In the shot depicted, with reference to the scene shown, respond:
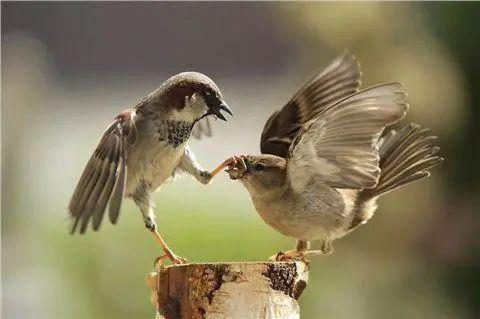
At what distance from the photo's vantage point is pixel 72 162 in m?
3.01

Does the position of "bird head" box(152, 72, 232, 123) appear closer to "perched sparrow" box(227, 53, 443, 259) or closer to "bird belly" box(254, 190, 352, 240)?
"perched sparrow" box(227, 53, 443, 259)

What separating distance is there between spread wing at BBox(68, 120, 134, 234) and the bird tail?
583mm

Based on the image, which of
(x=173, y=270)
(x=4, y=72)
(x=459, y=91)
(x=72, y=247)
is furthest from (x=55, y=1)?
(x=173, y=270)

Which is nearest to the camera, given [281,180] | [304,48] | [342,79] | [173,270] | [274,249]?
[173,270]

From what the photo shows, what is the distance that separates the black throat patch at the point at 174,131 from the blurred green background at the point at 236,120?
4.00 feet

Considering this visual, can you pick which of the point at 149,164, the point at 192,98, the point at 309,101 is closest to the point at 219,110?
the point at 192,98

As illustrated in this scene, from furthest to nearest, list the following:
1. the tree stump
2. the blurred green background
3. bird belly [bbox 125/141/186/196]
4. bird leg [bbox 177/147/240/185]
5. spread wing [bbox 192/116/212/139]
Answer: the blurred green background → spread wing [bbox 192/116/212/139] → bird leg [bbox 177/147/240/185] → bird belly [bbox 125/141/186/196] → the tree stump

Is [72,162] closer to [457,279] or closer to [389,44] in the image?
[389,44]

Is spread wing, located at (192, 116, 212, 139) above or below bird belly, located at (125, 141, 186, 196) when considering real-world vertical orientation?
above

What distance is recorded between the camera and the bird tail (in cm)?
182

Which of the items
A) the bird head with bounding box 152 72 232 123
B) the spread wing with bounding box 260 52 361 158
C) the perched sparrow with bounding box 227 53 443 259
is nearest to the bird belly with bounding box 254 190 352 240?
the perched sparrow with bounding box 227 53 443 259

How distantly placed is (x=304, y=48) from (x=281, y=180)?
1631 mm

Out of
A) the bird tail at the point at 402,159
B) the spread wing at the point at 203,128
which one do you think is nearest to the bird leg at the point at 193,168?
the spread wing at the point at 203,128

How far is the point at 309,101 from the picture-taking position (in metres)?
1.80
